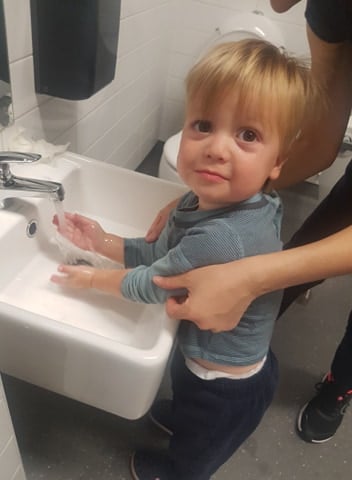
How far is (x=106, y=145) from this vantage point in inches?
59.2

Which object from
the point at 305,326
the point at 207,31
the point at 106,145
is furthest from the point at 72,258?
the point at 207,31

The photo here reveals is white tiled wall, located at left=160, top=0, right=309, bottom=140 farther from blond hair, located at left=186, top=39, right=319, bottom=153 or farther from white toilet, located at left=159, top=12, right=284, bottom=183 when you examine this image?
blond hair, located at left=186, top=39, right=319, bottom=153

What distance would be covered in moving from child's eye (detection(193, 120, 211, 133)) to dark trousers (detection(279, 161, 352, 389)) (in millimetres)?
523

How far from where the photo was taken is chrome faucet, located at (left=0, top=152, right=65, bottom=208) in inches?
27.1

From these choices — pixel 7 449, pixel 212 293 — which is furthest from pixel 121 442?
pixel 212 293

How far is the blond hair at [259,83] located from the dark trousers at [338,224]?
445mm

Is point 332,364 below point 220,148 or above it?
below

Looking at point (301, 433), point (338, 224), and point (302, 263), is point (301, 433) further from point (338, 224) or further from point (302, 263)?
point (302, 263)

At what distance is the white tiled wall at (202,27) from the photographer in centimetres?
194

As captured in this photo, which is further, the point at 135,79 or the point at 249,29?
the point at 249,29

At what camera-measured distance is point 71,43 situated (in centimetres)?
86

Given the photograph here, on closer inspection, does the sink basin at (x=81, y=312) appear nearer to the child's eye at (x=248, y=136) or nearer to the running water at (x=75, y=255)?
the running water at (x=75, y=255)

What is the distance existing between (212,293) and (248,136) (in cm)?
23

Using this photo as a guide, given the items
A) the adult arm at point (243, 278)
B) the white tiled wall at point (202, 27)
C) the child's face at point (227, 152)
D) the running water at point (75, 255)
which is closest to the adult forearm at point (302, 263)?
the adult arm at point (243, 278)
